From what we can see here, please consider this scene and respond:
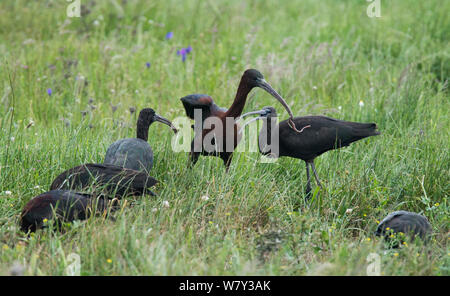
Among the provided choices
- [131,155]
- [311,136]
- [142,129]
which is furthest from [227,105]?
[131,155]

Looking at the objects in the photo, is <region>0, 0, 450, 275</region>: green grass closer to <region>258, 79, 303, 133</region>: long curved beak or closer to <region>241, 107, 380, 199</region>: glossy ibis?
<region>241, 107, 380, 199</region>: glossy ibis

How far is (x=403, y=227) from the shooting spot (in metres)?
4.28

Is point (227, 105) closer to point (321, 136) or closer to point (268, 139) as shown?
point (268, 139)

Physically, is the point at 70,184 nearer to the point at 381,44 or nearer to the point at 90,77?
the point at 90,77

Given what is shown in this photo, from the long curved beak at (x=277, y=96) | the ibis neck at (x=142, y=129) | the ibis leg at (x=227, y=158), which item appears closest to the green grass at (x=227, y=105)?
the ibis leg at (x=227, y=158)

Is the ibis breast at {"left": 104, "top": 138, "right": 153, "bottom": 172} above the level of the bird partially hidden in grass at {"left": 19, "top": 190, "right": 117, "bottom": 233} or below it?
above

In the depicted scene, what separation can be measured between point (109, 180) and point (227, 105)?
2578mm

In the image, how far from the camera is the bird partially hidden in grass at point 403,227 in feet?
13.8

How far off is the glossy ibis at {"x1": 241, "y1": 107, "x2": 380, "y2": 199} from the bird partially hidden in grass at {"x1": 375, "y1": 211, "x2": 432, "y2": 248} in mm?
756

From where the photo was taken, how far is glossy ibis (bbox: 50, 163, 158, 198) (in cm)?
444

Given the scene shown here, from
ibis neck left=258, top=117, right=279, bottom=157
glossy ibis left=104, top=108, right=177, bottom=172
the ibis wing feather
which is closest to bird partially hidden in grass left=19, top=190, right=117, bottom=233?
glossy ibis left=104, top=108, right=177, bottom=172

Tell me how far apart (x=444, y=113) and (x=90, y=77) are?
428 cm

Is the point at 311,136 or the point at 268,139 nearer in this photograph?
the point at 311,136
